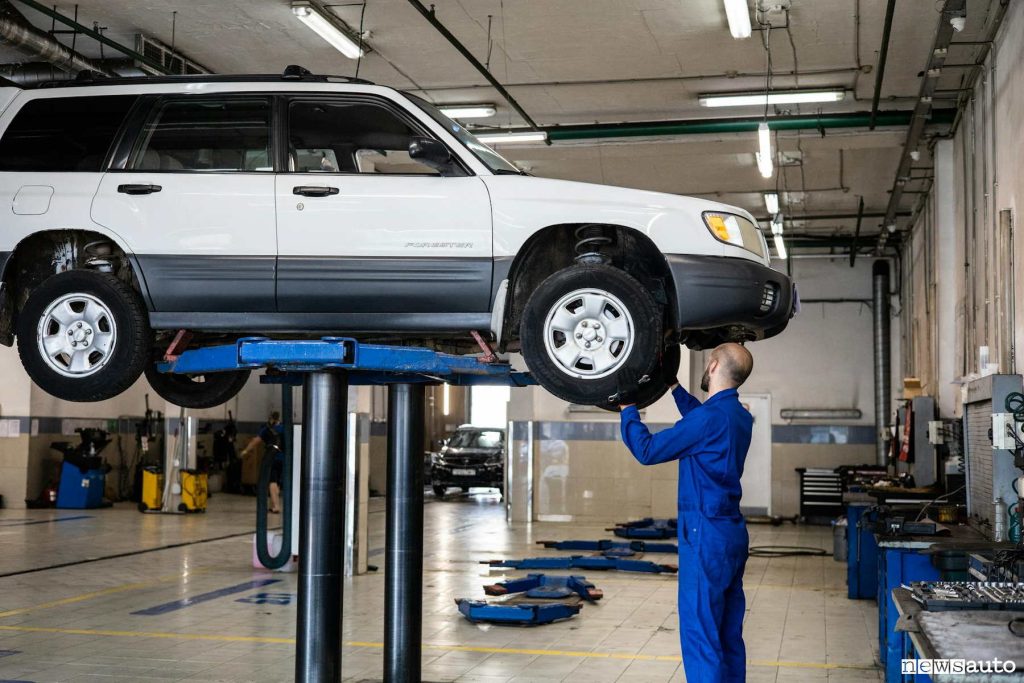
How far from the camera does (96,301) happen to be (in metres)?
4.30

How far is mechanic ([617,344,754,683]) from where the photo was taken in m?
4.22

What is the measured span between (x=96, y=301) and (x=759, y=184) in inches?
519

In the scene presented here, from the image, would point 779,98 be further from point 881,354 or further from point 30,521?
point 30,521

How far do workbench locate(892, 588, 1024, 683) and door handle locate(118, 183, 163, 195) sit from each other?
10.5ft

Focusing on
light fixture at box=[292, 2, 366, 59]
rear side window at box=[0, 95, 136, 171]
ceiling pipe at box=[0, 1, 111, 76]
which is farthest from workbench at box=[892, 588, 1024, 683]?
ceiling pipe at box=[0, 1, 111, 76]

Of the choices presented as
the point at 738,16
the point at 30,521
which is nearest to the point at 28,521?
the point at 30,521

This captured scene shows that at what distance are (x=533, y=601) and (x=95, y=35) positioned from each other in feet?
21.0

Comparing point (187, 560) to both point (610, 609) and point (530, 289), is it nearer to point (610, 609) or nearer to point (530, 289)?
point (610, 609)

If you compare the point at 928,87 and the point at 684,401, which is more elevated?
the point at 928,87

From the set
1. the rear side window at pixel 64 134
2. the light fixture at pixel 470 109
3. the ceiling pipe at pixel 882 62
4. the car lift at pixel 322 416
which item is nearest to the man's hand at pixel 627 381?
the car lift at pixel 322 416

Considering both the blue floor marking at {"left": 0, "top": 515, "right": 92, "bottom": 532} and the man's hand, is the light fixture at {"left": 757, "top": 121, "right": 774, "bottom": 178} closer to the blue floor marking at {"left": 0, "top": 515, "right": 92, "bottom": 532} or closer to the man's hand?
the man's hand

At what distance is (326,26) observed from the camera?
9367 mm

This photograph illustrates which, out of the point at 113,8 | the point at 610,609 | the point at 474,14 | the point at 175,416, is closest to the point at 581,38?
the point at 474,14

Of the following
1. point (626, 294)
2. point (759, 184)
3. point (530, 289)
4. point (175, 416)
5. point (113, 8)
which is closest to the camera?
point (626, 294)
